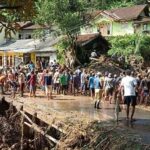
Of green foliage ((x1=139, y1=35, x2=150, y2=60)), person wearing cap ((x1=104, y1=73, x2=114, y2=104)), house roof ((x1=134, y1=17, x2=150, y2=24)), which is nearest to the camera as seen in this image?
person wearing cap ((x1=104, y1=73, x2=114, y2=104))

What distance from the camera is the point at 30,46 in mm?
61406

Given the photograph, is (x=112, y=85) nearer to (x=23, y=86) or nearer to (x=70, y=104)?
(x=70, y=104)

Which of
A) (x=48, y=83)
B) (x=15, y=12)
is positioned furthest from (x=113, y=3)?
(x=15, y=12)

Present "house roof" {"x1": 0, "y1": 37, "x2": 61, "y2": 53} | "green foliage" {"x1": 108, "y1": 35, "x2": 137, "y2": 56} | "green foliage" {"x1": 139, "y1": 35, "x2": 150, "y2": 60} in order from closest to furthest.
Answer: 1. "green foliage" {"x1": 108, "y1": 35, "x2": 137, "y2": 56}
2. "green foliage" {"x1": 139, "y1": 35, "x2": 150, "y2": 60}
3. "house roof" {"x1": 0, "y1": 37, "x2": 61, "y2": 53}

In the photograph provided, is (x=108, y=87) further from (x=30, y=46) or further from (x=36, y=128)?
(x=30, y=46)

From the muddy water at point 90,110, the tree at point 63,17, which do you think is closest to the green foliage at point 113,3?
the tree at point 63,17

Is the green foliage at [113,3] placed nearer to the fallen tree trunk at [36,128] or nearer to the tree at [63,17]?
the tree at [63,17]

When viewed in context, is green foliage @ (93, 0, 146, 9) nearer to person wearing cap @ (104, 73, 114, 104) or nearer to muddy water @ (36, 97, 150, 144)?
muddy water @ (36, 97, 150, 144)

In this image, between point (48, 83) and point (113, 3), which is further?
point (113, 3)

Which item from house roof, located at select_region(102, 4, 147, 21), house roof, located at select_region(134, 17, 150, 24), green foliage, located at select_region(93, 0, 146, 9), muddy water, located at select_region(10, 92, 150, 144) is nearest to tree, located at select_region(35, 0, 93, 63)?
house roof, located at select_region(134, 17, 150, 24)

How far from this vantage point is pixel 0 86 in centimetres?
3297

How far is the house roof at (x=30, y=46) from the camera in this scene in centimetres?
5695

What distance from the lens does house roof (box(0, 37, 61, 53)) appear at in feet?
187

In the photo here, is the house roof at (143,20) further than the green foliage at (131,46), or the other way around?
the house roof at (143,20)
